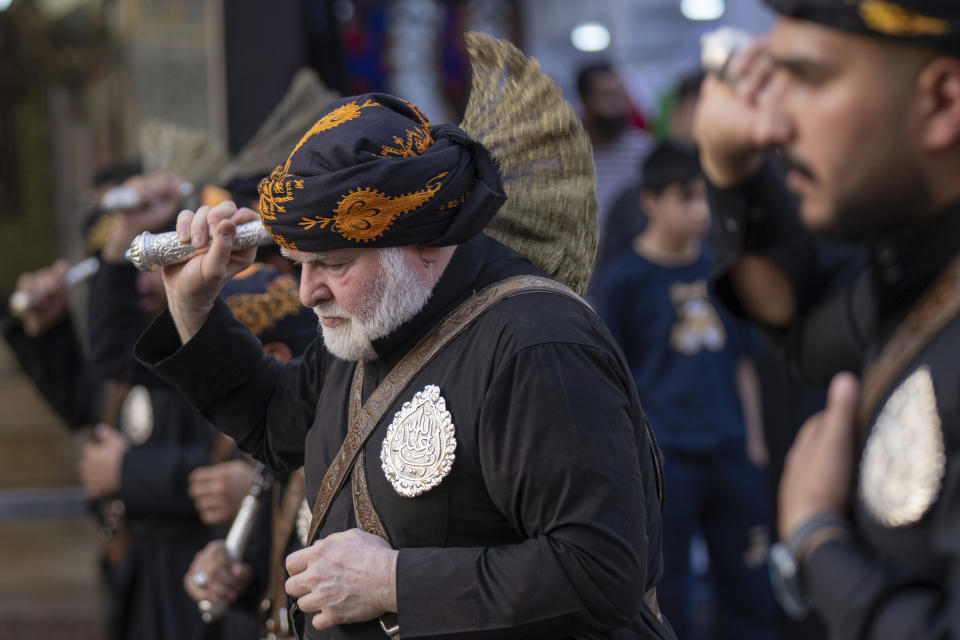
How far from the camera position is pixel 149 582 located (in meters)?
4.01

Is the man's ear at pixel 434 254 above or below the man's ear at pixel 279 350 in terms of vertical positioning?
above

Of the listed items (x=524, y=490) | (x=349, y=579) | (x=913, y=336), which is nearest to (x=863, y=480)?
(x=913, y=336)

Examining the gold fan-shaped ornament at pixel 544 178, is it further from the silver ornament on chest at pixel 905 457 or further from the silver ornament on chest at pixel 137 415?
the silver ornament on chest at pixel 137 415

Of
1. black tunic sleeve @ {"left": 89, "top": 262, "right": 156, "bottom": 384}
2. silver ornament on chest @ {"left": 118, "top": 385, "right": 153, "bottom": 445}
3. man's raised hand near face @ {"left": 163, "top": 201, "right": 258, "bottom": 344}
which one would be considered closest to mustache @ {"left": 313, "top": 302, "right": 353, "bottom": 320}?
man's raised hand near face @ {"left": 163, "top": 201, "right": 258, "bottom": 344}

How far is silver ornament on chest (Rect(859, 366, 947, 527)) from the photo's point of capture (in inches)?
56.4

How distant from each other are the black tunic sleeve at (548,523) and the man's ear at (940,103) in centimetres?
73

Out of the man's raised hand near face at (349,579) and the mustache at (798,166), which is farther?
the man's raised hand near face at (349,579)

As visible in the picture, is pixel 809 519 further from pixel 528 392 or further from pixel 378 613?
pixel 378 613

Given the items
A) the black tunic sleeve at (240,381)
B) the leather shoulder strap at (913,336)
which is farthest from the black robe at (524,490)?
the leather shoulder strap at (913,336)

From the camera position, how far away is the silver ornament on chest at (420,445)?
6.75 feet

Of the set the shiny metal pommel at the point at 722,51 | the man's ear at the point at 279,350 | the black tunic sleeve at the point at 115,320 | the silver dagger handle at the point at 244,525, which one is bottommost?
the black tunic sleeve at the point at 115,320

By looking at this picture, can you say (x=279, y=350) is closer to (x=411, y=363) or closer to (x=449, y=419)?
(x=411, y=363)

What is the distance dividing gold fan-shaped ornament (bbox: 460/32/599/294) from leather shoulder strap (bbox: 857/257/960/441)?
97 cm

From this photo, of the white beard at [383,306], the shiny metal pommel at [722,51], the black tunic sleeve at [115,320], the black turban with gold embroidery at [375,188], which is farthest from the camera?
the black tunic sleeve at [115,320]
